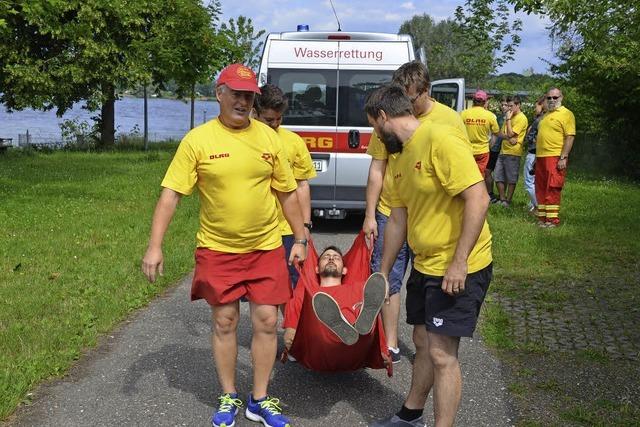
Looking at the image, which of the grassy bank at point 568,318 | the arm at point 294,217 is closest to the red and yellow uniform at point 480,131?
the grassy bank at point 568,318

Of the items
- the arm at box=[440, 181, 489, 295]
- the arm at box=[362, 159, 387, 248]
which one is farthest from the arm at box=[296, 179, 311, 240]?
the arm at box=[440, 181, 489, 295]

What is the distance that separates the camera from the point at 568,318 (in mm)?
6676

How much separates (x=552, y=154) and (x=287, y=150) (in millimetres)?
6725

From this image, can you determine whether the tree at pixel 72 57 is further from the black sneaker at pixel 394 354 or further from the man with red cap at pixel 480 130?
the black sneaker at pixel 394 354

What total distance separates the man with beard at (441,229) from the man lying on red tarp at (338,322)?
48cm

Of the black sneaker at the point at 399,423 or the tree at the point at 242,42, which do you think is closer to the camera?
the black sneaker at the point at 399,423

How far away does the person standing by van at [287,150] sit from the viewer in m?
5.21

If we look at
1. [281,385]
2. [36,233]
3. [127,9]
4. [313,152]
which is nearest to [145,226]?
[36,233]

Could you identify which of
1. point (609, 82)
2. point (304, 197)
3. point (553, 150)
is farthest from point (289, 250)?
point (609, 82)

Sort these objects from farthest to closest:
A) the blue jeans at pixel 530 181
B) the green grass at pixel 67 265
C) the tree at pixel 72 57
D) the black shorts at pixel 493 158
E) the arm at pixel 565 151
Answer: the tree at pixel 72 57 < the black shorts at pixel 493 158 < the blue jeans at pixel 530 181 < the arm at pixel 565 151 < the green grass at pixel 67 265

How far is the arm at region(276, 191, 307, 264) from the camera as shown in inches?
175

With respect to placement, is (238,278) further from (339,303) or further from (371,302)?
(339,303)

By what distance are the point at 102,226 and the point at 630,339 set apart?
720 cm

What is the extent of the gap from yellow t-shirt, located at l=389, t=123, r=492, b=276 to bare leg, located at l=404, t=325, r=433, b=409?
0.51 m
